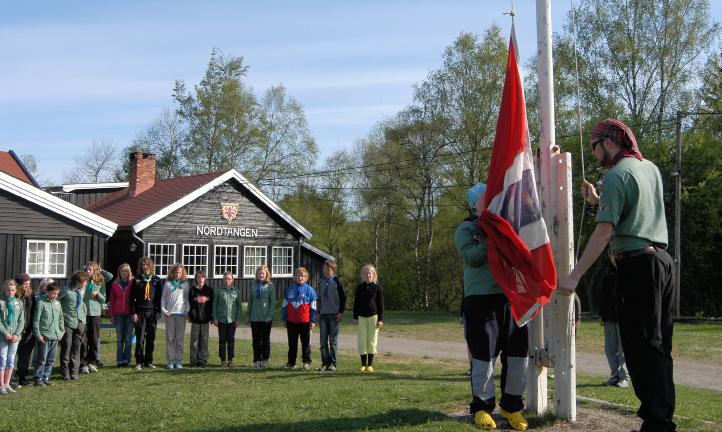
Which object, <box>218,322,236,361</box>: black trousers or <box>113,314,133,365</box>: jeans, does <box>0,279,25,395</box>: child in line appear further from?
<box>218,322,236,361</box>: black trousers

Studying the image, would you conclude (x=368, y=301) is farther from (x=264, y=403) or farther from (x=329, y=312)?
(x=264, y=403)

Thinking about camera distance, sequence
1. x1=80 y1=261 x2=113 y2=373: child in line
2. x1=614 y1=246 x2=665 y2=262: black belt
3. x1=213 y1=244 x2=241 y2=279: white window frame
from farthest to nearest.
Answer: x1=213 y1=244 x2=241 y2=279: white window frame < x1=80 y1=261 x2=113 y2=373: child in line < x1=614 y1=246 x2=665 y2=262: black belt

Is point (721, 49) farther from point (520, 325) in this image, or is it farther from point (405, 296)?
point (520, 325)

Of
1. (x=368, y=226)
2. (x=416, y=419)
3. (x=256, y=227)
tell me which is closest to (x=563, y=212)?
(x=416, y=419)

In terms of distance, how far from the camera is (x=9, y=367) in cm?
1091

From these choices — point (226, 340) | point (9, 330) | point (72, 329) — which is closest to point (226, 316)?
point (226, 340)

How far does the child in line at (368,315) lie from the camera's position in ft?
42.8

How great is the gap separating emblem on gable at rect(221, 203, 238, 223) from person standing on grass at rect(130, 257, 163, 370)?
19019 mm

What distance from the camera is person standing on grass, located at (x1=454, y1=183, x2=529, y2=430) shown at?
6.02 meters

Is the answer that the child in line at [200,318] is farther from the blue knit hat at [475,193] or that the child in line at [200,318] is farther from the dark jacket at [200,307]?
the blue knit hat at [475,193]

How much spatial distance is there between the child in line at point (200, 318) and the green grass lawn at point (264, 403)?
173 centimetres

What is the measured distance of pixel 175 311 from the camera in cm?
1405

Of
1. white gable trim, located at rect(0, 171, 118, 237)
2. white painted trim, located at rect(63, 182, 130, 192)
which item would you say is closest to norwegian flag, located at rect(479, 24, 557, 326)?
white gable trim, located at rect(0, 171, 118, 237)

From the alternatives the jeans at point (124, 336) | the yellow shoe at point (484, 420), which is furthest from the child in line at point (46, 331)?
the yellow shoe at point (484, 420)
